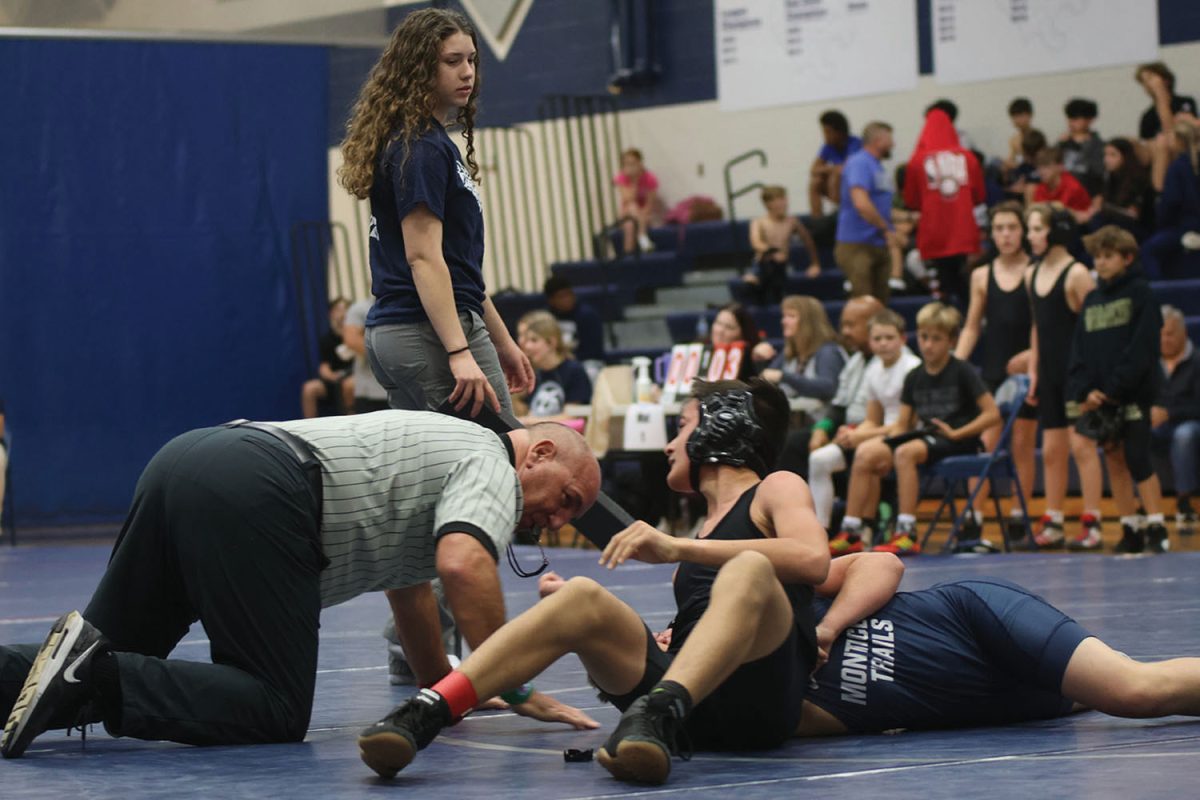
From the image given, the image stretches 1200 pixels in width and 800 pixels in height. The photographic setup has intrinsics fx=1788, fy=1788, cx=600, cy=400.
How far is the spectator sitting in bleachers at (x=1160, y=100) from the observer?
1187cm

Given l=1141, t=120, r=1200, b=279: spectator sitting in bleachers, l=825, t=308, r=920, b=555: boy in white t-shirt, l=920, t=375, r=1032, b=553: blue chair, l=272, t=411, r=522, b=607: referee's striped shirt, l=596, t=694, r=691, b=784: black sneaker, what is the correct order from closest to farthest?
l=596, t=694, r=691, b=784: black sneaker
l=272, t=411, r=522, b=607: referee's striped shirt
l=920, t=375, r=1032, b=553: blue chair
l=825, t=308, r=920, b=555: boy in white t-shirt
l=1141, t=120, r=1200, b=279: spectator sitting in bleachers

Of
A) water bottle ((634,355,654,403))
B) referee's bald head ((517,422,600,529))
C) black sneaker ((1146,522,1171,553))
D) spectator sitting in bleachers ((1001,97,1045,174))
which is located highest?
Result: spectator sitting in bleachers ((1001,97,1045,174))

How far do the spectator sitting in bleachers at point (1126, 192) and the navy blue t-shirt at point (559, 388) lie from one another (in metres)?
3.55

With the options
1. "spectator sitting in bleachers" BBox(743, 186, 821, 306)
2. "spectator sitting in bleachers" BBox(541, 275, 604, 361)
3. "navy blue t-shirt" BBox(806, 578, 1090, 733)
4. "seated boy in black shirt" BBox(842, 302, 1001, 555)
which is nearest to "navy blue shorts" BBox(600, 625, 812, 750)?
"navy blue t-shirt" BBox(806, 578, 1090, 733)

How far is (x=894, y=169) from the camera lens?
1396 cm

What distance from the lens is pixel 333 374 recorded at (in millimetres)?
13906

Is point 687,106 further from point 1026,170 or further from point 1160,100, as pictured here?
point 1160,100

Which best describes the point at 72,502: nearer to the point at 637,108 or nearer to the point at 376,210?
the point at 637,108

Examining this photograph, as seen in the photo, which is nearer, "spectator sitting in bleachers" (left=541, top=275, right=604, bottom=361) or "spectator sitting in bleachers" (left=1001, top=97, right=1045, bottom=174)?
"spectator sitting in bleachers" (left=541, top=275, right=604, bottom=361)

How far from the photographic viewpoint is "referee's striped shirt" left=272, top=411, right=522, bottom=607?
3.47 metres

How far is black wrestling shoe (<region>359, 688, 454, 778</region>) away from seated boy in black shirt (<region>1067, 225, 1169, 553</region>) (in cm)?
619

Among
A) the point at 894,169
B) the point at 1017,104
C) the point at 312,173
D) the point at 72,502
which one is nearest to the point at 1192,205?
the point at 1017,104

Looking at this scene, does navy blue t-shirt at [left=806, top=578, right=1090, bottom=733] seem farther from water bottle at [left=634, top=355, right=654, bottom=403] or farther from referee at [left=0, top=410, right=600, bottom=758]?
water bottle at [left=634, top=355, right=654, bottom=403]

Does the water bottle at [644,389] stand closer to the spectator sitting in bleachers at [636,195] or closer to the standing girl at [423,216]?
the spectator sitting in bleachers at [636,195]
